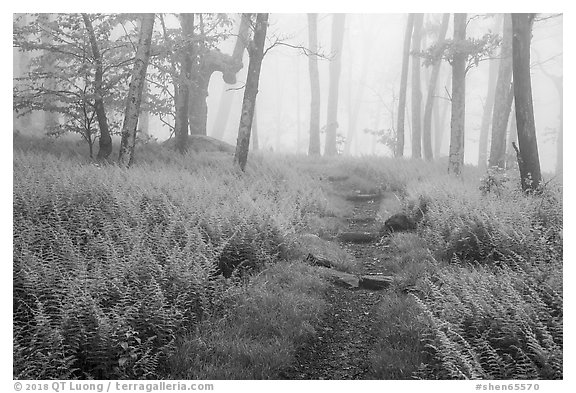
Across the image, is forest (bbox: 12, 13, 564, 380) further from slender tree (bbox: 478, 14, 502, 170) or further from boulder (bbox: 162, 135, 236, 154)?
slender tree (bbox: 478, 14, 502, 170)

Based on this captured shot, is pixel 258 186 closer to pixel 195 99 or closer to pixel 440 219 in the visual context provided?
pixel 440 219

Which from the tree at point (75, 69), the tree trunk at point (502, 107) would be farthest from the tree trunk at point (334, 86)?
the tree at point (75, 69)

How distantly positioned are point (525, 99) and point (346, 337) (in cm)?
693

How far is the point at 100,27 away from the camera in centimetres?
1298

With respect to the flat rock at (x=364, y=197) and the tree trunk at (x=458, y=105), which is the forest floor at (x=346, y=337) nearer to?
Answer: the flat rock at (x=364, y=197)

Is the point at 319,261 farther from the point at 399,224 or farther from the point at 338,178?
the point at 338,178

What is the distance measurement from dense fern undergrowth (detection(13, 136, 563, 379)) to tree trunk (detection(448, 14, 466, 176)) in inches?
178

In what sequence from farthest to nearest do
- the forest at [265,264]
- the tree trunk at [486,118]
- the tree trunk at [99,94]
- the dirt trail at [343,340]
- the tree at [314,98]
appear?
Answer: the tree trunk at [486,118]
the tree at [314,98]
the tree trunk at [99,94]
the dirt trail at [343,340]
the forest at [265,264]

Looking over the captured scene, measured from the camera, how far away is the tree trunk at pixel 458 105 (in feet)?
46.0

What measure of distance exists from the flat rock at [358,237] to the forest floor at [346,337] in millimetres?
1296

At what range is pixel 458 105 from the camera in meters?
14.2

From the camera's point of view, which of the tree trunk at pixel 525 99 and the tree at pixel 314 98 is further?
the tree at pixel 314 98

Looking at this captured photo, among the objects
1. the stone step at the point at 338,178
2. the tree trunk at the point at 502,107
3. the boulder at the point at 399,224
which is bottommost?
the boulder at the point at 399,224

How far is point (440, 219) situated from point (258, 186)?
498cm
